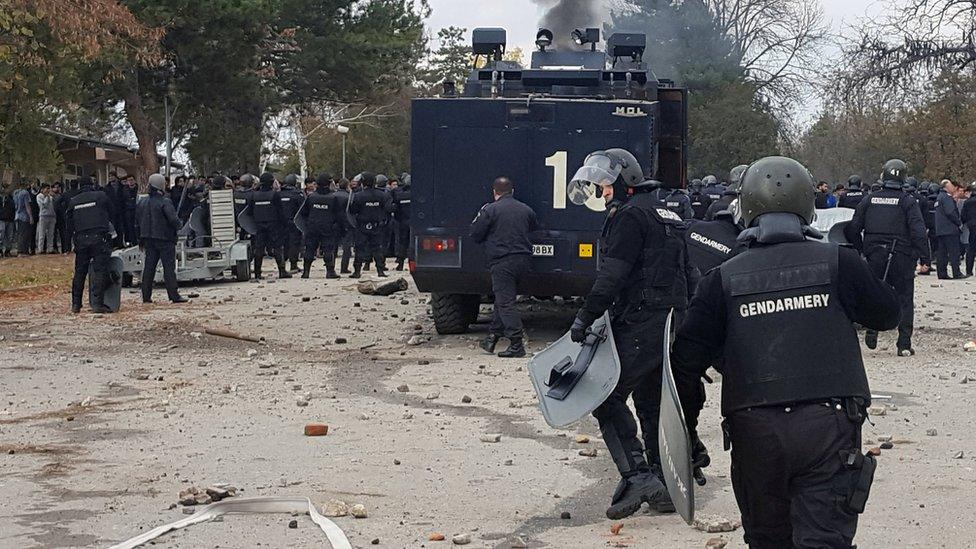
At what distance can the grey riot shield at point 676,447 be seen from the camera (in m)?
5.05

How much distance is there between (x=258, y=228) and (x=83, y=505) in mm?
17971

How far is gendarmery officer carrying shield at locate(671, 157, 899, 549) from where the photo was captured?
470 centimetres

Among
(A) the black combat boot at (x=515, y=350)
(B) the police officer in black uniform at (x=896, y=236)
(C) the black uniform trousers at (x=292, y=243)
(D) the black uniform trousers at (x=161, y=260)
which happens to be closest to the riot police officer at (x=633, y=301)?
(A) the black combat boot at (x=515, y=350)

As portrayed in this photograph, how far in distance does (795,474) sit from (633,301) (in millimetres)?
2921

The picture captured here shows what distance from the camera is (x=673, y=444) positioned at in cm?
516

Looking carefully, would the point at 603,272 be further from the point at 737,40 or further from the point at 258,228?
the point at 737,40

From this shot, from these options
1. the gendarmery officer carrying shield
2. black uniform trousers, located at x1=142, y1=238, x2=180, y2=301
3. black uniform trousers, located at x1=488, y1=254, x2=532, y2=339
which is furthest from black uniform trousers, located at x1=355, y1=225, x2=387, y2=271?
the gendarmery officer carrying shield

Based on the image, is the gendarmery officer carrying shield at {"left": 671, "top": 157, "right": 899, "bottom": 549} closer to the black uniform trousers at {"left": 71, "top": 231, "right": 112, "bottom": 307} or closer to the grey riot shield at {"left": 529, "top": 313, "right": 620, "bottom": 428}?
the grey riot shield at {"left": 529, "top": 313, "right": 620, "bottom": 428}

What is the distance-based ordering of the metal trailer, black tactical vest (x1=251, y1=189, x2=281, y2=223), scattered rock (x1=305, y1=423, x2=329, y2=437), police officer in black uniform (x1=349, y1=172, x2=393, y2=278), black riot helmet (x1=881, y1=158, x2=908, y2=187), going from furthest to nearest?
black tactical vest (x1=251, y1=189, x2=281, y2=223)
police officer in black uniform (x1=349, y1=172, x2=393, y2=278)
the metal trailer
black riot helmet (x1=881, y1=158, x2=908, y2=187)
scattered rock (x1=305, y1=423, x2=329, y2=437)

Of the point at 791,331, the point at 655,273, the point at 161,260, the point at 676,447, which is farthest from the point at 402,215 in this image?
the point at 791,331

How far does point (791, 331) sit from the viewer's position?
484 centimetres

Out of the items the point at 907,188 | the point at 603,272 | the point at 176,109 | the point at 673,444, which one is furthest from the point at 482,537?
the point at 176,109

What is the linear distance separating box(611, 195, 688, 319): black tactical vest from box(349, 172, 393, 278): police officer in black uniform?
57.2 ft

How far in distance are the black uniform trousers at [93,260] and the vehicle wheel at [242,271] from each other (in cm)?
572
